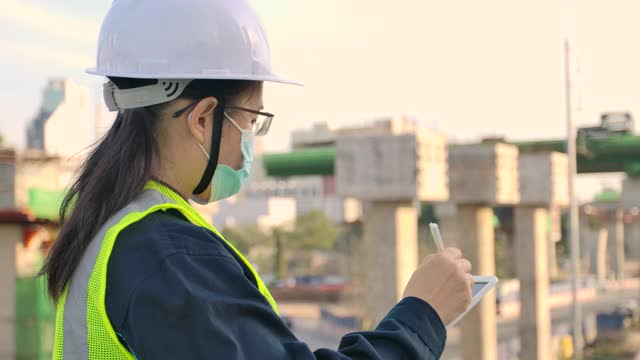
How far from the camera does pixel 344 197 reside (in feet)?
60.4

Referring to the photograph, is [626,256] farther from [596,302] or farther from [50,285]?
[50,285]

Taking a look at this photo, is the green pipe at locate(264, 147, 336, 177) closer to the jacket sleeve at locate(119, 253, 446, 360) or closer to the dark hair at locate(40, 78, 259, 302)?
the dark hair at locate(40, 78, 259, 302)

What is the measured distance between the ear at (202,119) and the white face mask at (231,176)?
0.06 metres

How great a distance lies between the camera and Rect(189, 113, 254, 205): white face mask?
75.5 inches

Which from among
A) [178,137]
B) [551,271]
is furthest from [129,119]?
[551,271]

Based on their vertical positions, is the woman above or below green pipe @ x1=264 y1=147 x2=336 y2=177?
above

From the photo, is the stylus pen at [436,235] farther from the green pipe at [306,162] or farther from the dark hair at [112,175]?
the green pipe at [306,162]

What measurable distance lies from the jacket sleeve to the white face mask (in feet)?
1.23

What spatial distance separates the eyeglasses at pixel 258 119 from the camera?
72.1 inches

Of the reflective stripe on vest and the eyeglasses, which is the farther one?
the eyeglasses

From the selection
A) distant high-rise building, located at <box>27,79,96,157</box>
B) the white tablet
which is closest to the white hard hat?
the white tablet

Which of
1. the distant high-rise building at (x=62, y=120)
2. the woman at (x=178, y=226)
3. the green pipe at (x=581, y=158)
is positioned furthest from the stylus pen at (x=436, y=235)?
the green pipe at (x=581, y=158)

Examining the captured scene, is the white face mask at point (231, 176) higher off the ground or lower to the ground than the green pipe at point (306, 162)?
higher

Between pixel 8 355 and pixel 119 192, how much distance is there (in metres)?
15.4
